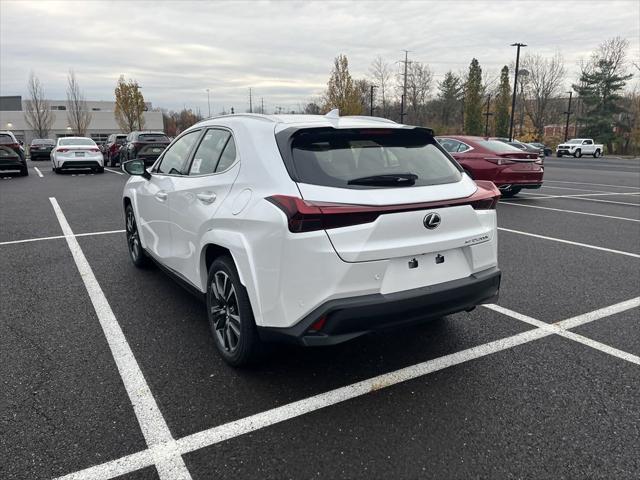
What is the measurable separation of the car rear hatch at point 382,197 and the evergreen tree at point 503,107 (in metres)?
58.2

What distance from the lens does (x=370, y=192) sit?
2.77m

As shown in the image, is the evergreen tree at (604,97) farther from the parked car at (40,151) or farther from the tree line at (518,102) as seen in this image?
the parked car at (40,151)

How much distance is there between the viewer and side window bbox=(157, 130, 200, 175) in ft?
13.8

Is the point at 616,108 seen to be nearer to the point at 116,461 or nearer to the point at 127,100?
the point at 127,100

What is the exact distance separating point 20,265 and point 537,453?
19.2 ft

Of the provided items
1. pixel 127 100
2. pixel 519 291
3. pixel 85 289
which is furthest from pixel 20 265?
pixel 127 100

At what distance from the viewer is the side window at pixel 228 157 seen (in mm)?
3344

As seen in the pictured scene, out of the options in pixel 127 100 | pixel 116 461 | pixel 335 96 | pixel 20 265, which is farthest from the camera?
pixel 127 100

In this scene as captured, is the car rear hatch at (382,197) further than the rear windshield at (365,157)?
No

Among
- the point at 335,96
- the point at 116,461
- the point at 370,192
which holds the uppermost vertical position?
the point at 335,96

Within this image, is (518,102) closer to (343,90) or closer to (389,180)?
(343,90)

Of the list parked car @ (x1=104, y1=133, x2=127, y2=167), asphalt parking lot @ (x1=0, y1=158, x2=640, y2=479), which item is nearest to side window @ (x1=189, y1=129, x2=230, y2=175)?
asphalt parking lot @ (x1=0, y1=158, x2=640, y2=479)

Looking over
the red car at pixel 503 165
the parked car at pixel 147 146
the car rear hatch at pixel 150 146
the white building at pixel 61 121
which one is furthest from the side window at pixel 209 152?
the white building at pixel 61 121

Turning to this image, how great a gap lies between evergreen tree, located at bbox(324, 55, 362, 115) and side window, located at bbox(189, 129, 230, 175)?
42.8 meters
